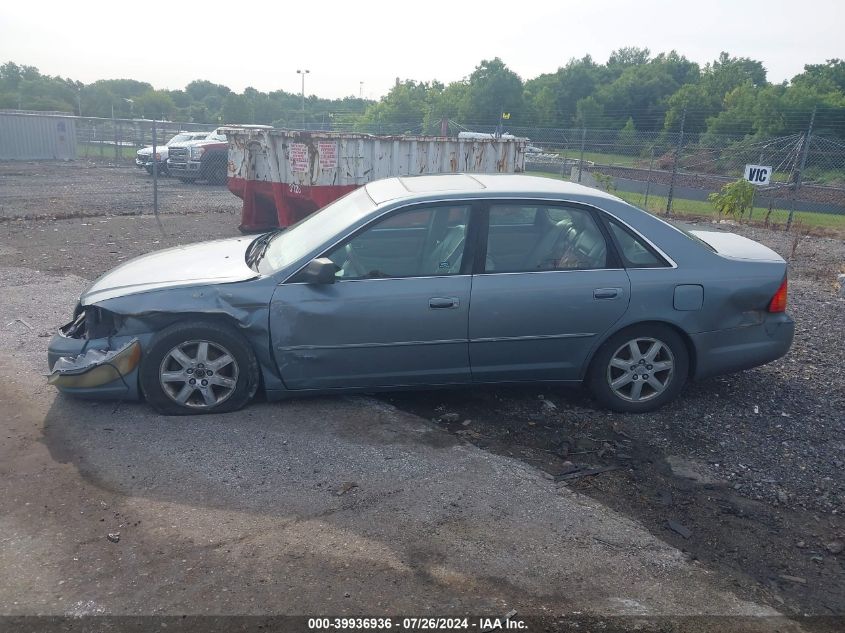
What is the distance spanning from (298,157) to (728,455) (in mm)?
8424

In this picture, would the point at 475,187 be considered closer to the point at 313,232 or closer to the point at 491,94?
the point at 313,232

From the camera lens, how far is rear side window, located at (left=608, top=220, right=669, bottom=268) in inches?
201

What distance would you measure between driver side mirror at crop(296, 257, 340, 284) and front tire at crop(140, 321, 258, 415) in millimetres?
619

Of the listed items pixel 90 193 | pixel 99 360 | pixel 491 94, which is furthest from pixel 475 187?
pixel 491 94

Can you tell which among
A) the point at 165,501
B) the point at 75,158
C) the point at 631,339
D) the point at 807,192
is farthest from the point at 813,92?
the point at 165,501

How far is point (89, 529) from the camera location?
3.65 m

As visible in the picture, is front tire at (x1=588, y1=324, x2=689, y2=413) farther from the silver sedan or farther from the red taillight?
the red taillight

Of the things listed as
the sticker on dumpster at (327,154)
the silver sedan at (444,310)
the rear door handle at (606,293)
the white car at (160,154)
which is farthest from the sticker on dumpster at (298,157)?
the white car at (160,154)

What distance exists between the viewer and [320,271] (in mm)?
4719

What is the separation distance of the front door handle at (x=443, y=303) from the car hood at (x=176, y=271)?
120 centimetres

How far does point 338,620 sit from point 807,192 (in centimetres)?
2941

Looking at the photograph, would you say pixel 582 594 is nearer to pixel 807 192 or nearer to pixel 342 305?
pixel 342 305

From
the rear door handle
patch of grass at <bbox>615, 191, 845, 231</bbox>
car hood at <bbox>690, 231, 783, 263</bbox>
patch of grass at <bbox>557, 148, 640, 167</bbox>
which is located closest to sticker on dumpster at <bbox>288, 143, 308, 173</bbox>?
car hood at <bbox>690, 231, 783, 263</bbox>

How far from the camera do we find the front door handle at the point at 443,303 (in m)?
4.86
